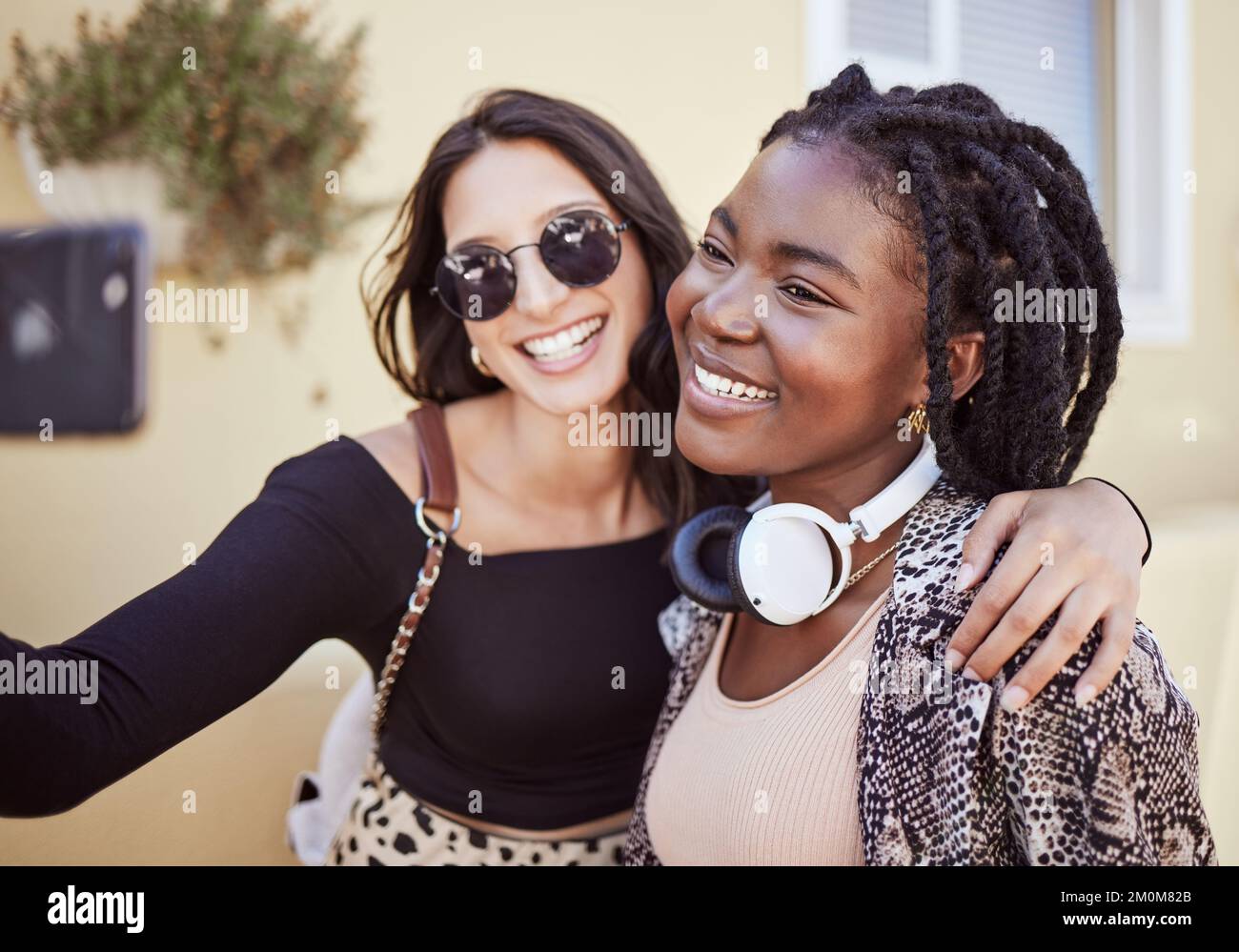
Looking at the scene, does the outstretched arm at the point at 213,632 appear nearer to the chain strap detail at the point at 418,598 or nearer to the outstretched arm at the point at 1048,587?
the chain strap detail at the point at 418,598

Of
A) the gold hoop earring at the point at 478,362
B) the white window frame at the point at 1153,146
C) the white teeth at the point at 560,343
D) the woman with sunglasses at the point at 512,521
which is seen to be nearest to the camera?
the woman with sunglasses at the point at 512,521

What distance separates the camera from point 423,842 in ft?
7.75

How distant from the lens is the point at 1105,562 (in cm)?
152

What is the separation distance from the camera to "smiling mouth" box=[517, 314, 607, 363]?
243cm

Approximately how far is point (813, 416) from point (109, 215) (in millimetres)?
2533

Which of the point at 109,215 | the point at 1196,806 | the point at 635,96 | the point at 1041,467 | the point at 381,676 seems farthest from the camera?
the point at 635,96

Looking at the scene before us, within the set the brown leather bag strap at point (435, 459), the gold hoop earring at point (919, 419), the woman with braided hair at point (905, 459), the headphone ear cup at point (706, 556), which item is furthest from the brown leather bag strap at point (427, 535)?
the gold hoop earring at point (919, 419)

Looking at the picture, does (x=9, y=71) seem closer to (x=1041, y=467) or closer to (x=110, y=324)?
(x=110, y=324)

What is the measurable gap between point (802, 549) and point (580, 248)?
958 millimetres

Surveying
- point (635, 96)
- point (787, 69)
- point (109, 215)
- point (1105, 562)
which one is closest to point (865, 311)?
point (1105, 562)

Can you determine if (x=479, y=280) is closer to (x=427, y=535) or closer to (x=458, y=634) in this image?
(x=427, y=535)

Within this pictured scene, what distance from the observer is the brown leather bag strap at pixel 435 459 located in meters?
2.29

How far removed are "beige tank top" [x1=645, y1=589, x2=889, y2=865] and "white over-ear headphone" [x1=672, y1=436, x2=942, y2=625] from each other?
10 cm

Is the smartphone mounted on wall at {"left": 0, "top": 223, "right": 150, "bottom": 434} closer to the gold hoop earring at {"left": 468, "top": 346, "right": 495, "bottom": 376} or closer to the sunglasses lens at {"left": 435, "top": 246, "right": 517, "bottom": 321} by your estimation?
the sunglasses lens at {"left": 435, "top": 246, "right": 517, "bottom": 321}
